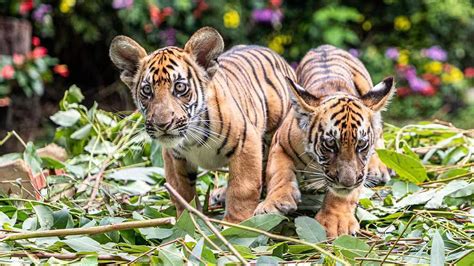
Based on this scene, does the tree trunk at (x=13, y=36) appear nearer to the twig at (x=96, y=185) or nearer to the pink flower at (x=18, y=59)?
the pink flower at (x=18, y=59)

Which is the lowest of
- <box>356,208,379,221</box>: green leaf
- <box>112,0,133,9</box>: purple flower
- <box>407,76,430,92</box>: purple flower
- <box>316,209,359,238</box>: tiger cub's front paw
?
<box>407,76,430,92</box>: purple flower

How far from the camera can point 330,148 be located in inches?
135

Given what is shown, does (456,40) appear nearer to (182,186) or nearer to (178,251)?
(182,186)

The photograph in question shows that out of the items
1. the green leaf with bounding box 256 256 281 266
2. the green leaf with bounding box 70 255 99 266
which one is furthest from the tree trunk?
the green leaf with bounding box 256 256 281 266

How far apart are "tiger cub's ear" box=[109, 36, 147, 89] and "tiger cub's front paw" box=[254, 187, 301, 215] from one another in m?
0.80

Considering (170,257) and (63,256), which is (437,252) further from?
(63,256)

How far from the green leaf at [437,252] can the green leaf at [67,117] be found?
262cm

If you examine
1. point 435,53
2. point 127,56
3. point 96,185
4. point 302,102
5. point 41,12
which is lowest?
point 435,53

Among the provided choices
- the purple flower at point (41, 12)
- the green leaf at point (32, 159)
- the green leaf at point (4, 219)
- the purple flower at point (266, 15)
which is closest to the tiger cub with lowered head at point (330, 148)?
the green leaf at point (4, 219)

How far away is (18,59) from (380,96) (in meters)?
5.48

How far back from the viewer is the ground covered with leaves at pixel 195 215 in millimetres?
2820

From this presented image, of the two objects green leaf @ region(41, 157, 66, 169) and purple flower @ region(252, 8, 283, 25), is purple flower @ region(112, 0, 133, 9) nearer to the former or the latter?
purple flower @ region(252, 8, 283, 25)

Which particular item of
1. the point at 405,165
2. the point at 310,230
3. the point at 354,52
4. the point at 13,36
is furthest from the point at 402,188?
the point at 354,52

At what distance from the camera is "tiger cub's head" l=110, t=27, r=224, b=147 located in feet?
11.7
